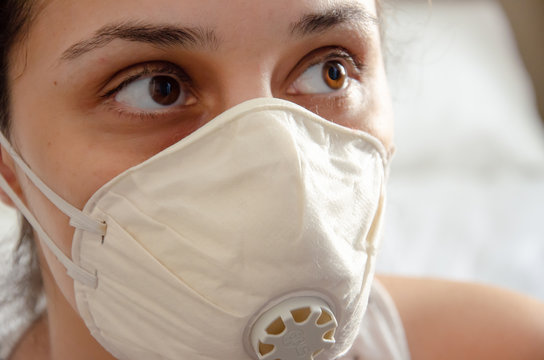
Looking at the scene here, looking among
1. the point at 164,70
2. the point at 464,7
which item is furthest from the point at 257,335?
the point at 464,7

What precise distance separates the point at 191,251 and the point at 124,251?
0.31 ft

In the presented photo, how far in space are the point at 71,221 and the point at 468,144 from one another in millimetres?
1746

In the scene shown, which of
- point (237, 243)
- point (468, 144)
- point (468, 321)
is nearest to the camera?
point (237, 243)

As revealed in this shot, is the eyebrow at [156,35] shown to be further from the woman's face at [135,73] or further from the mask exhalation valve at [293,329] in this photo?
the mask exhalation valve at [293,329]

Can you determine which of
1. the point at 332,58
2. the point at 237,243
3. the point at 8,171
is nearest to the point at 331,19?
the point at 332,58

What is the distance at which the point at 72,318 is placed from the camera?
1048 millimetres

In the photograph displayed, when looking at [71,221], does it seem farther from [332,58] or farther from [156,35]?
[332,58]

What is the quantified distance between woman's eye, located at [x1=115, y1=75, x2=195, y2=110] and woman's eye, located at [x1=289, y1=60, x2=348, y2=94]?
6.0 inches

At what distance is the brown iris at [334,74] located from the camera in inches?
37.0

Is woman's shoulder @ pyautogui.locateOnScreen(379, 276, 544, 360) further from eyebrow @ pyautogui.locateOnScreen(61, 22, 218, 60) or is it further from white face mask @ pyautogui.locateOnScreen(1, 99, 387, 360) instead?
eyebrow @ pyautogui.locateOnScreen(61, 22, 218, 60)

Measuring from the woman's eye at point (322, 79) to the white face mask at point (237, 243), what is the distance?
11 centimetres

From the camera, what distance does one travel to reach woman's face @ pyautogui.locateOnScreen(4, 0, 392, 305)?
30.5 inches

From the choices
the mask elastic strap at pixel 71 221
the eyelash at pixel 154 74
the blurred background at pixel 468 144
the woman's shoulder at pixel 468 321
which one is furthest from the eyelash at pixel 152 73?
the woman's shoulder at pixel 468 321

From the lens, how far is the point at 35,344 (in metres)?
1.24
